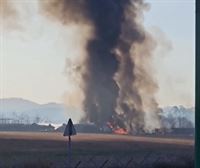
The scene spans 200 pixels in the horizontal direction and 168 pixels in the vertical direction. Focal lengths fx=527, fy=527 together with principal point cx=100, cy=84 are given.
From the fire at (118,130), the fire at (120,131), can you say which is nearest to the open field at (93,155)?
the fire at (120,131)

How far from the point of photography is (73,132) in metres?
13.6

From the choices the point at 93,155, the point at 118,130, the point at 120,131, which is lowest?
the point at 93,155

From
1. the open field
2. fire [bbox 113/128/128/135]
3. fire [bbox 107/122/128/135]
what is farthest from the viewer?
fire [bbox 107/122/128/135]

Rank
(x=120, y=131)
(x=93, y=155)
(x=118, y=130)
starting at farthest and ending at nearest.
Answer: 1. (x=118, y=130)
2. (x=120, y=131)
3. (x=93, y=155)

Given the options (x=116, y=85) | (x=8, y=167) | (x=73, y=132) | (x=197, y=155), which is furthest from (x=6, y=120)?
(x=197, y=155)

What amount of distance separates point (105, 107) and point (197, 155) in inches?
3636

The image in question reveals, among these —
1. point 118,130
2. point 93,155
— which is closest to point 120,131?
point 118,130

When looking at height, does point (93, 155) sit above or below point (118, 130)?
below

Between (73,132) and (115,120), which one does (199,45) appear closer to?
(73,132)

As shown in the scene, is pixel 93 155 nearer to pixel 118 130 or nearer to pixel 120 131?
pixel 120 131

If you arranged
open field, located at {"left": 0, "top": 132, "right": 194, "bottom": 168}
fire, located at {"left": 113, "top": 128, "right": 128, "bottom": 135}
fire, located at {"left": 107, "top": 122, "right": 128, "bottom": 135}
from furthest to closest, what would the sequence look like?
fire, located at {"left": 107, "top": 122, "right": 128, "bottom": 135}, fire, located at {"left": 113, "top": 128, "right": 128, "bottom": 135}, open field, located at {"left": 0, "top": 132, "right": 194, "bottom": 168}

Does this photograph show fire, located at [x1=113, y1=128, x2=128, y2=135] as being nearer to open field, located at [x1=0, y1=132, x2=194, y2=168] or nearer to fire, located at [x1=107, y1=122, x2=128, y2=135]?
fire, located at [x1=107, y1=122, x2=128, y2=135]

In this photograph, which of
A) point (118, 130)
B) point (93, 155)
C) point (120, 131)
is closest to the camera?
point (93, 155)

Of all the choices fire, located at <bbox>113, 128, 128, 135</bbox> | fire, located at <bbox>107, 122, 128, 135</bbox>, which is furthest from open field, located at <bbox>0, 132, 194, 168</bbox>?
fire, located at <bbox>107, 122, 128, 135</bbox>
